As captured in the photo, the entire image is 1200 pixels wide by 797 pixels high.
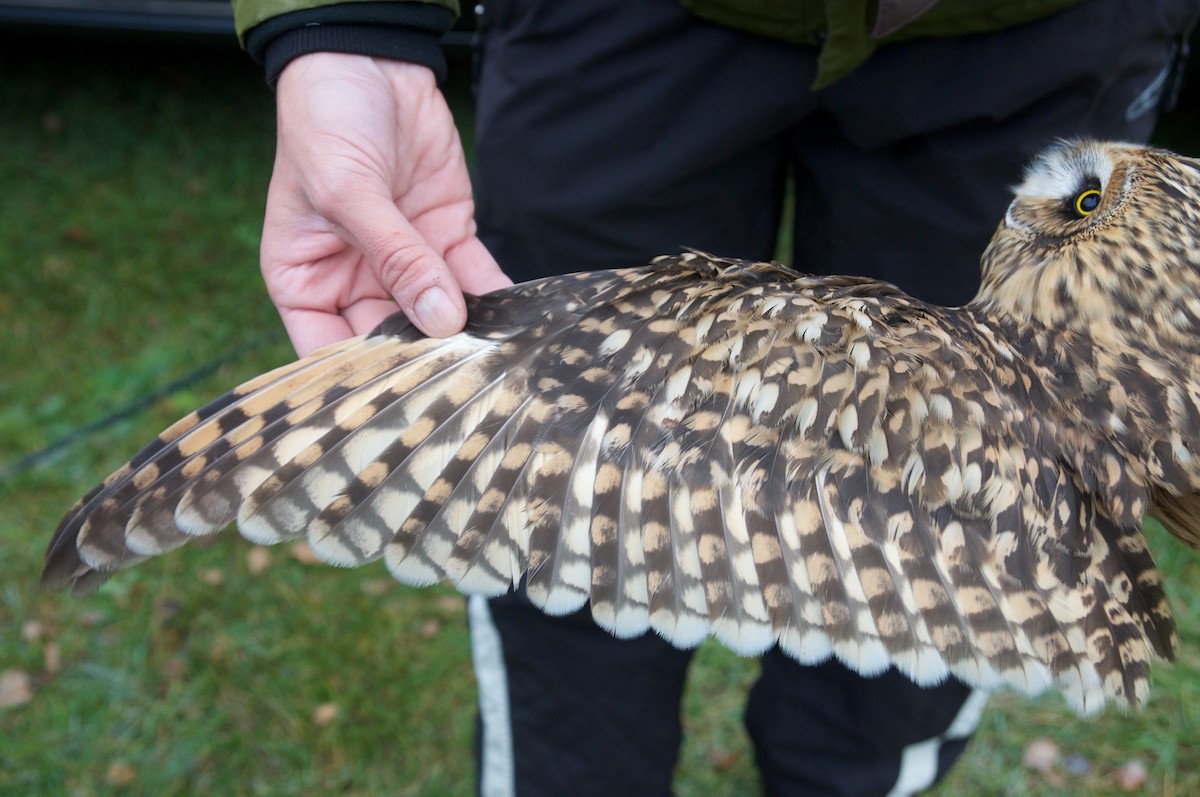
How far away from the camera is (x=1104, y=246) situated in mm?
1592

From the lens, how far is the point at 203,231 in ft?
16.1

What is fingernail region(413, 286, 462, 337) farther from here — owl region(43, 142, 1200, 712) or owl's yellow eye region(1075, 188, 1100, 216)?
owl's yellow eye region(1075, 188, 1100, 216)

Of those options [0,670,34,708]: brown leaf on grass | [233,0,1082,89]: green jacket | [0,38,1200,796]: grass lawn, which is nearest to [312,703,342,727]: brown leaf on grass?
[0,38,1200,796]: grass lawn

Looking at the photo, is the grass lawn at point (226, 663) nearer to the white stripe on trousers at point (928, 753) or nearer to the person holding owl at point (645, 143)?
the white stripe on trousers at point (928, 753)

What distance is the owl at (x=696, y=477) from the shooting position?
1.43 m

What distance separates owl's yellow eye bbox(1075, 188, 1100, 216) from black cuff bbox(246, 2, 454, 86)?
1.14 meters

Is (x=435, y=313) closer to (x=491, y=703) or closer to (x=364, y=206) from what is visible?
(x=364, y=206)

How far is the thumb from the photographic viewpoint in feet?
4.80

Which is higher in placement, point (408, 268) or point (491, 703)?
point (408, 268)

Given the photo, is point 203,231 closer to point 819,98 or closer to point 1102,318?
point 819,98

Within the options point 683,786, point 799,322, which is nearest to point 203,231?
point 683,786

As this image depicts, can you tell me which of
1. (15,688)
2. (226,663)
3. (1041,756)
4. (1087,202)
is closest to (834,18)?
(1087,202)

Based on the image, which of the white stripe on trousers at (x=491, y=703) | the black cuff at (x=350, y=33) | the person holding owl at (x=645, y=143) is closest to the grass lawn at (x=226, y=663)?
the white stripe on trousers at (x=491, y=703)

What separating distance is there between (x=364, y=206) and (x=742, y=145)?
772 mm
